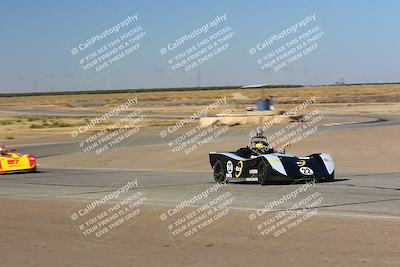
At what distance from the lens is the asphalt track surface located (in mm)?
12336

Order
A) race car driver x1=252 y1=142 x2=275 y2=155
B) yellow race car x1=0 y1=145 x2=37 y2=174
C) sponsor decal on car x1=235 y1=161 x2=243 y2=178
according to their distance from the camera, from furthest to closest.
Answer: yellow race car x1=0 y1=145 x2=37 y2=174 < race car driver x1=252 y1=142 x2=275 y2=155 < sponsor decal on car x1=235 y1=161 x2=243 y2=178

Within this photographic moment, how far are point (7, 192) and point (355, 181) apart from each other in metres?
8.36

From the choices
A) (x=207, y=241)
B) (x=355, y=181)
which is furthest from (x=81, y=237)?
(x=355, y=181)

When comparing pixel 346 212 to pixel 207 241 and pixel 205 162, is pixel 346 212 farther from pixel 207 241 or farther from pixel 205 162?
pixel 205 162

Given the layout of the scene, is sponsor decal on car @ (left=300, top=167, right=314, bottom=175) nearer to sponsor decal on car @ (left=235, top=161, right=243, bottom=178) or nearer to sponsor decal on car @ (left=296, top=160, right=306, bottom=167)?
sponsor decal on car @ (left=296, top=160, right=306, bottom=167)

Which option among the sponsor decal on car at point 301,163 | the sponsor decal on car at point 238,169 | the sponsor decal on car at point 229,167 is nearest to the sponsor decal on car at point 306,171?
the sponsor decal on car at point 301,163

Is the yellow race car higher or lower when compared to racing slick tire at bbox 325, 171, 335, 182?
higher

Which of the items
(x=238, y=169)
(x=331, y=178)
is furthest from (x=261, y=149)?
(x=331, y=178)

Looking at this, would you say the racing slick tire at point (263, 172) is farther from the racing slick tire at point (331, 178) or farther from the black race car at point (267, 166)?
the racing slick tire at point (331, 178)

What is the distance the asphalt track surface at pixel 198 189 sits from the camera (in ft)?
40.5

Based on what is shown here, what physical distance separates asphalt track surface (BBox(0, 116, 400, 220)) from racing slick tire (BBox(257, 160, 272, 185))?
8.3 inches

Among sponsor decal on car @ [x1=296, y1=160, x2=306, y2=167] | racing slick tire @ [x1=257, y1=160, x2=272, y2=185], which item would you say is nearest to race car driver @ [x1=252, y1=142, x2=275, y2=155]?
racing slick tire @ [x1=257, y1=160, x2=272, y2=185]

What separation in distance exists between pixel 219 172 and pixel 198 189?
192cm

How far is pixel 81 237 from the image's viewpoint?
1015 centimetres
